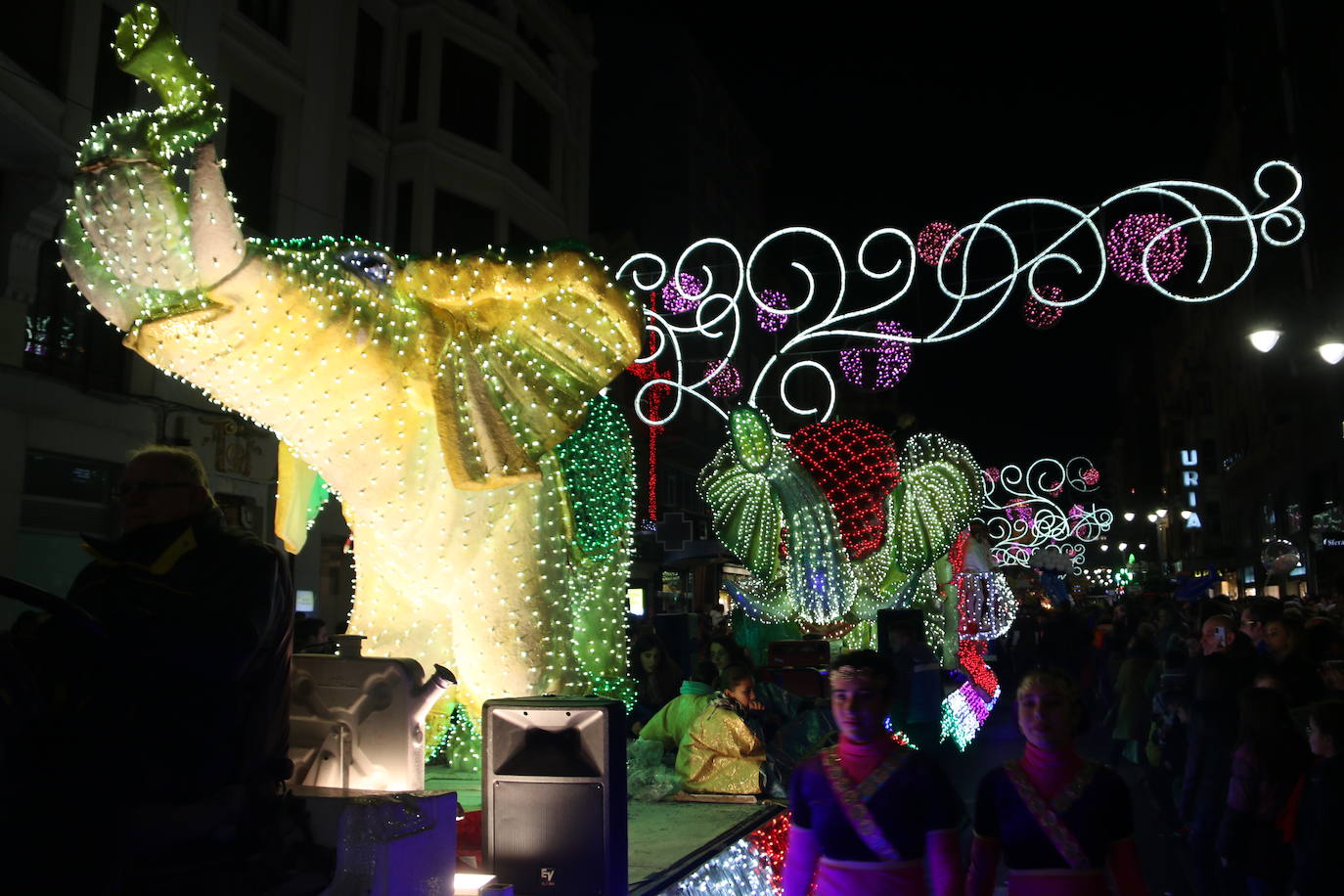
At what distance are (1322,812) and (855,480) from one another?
24.7 ft

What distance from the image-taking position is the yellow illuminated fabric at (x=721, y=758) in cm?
594

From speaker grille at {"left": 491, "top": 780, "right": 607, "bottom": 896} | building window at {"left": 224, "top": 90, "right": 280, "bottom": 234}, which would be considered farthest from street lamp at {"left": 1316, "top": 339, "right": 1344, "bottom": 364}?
building window at {"left": 224, "top": 90, "right": 280, "bottom": 234}

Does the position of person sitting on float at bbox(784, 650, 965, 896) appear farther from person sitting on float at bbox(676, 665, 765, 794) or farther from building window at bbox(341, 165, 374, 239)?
building window at bbox(341, 165, 374, 239)

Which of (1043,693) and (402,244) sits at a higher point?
(402,244)

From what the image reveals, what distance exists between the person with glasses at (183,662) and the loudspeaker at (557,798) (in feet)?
4.16

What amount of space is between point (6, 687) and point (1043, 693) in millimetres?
2614

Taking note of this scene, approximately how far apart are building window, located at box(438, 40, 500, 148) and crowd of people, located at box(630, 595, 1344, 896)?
35.2 feet

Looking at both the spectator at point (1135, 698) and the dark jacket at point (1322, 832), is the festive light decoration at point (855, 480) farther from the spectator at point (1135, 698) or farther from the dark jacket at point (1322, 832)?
the dark jacket at point (1322, 832)

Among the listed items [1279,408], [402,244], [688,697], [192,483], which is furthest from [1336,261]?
[192,483]

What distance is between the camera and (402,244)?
17.0 metres

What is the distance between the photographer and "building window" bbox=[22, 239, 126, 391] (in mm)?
11375

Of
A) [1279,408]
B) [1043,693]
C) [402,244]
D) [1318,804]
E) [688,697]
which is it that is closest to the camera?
[1043,693]

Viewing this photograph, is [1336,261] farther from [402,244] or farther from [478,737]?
[478,737]

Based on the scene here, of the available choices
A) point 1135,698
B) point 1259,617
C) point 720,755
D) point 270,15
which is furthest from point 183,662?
point 270,15
